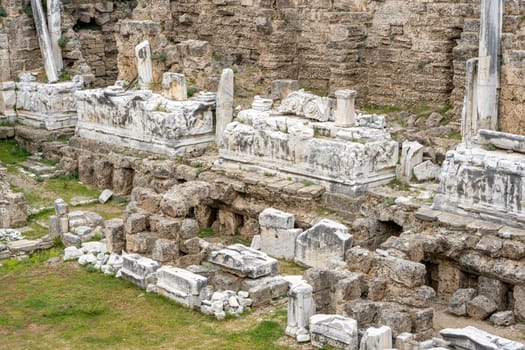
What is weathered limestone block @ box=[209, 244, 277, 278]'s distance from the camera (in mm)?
15844

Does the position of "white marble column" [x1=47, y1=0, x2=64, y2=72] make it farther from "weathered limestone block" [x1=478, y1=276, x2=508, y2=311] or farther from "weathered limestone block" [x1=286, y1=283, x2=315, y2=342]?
"weathered limestone block" [x1=478, y1=276, x2=508, y2=311]

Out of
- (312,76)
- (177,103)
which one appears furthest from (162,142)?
(312,76)

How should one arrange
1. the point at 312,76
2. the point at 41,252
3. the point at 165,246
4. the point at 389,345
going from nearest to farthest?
the point at 389,345 < the point at 165,246 < the point at 41,252 < the point at 312,76

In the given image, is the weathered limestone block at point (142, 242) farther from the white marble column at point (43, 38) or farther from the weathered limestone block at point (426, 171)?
the white marble column at point (43, 38)

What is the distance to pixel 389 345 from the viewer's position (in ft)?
43.3

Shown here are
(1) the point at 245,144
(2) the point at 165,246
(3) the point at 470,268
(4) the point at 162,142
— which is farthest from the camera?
(4) the point at 162,142

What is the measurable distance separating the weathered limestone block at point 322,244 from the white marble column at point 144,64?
7.84 metres

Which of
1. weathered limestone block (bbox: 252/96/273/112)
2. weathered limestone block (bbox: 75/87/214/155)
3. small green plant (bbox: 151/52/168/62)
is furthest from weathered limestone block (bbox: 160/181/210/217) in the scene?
small green plant (bbox: 151/52/168/62)

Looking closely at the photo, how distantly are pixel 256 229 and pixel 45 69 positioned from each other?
1055 centimetres

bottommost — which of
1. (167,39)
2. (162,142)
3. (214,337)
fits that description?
(214,337)

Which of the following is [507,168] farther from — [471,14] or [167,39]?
[167,39]

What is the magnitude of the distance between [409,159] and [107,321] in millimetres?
6458

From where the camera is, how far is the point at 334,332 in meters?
13.6

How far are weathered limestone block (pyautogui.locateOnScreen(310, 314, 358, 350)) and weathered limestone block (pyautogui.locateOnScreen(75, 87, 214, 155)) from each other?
8740 millimetres
